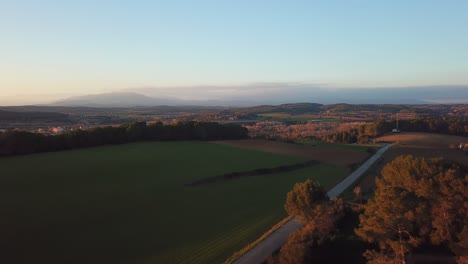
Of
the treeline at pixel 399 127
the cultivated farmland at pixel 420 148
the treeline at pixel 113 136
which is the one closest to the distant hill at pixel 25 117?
the treeline at pixel 113 136

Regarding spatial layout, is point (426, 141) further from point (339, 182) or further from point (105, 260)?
point (105, 260)

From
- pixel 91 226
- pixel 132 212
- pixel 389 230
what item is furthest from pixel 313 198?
pixel 91 226

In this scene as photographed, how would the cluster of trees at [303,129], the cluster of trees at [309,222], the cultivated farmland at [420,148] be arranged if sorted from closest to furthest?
the cluster of trees at [309,222] → the cultivated farmland at [420,148] → the cluster of trees at [303,129]

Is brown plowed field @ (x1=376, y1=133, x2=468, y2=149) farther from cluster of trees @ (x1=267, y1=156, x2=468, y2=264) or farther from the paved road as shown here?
the paved road

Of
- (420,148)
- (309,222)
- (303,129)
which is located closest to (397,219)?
(309,222)

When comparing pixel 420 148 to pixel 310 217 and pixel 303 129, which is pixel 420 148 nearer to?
pixel 303 129

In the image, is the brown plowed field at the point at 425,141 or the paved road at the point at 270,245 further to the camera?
the brown plowed field at the point at 425,141

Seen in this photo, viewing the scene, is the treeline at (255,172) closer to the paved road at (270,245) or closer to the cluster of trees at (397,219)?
the paved road at (270,245)
